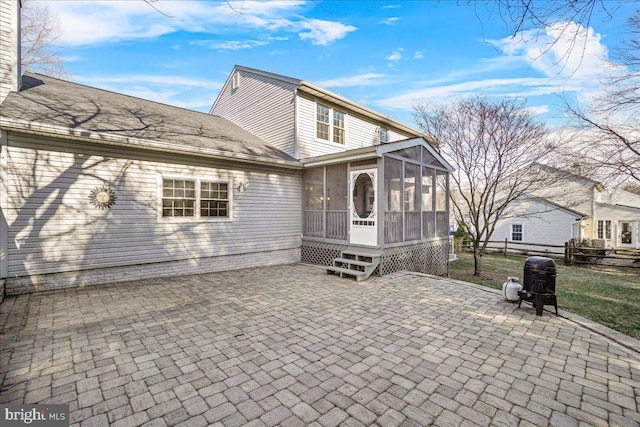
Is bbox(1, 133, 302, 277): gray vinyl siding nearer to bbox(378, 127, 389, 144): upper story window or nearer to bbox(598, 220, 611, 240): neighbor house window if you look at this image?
bbox(378, 127, 389, 144): upper story window

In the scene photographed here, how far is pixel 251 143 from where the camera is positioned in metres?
10.4

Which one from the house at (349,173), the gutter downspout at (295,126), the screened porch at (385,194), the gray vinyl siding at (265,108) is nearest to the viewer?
the screened porch at (385,194)

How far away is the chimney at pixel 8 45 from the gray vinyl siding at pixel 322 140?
7.48 meters

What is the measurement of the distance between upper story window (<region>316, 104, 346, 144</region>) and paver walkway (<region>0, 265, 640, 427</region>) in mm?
7592

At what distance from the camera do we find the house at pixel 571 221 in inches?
741

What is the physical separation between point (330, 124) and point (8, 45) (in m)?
9.22

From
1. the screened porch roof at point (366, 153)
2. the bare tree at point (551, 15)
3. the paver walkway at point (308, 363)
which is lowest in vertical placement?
the paver walkway at point (308, 363)

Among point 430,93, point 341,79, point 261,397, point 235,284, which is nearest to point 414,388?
point 261,397

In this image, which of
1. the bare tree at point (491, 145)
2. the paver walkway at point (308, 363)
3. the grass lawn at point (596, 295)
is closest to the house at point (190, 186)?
the bare tree at point (491, 145)

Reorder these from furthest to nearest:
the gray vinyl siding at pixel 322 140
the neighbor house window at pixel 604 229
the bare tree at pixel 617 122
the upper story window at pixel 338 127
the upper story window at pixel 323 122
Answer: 1. the neighbor house window at pixel 604 229
2. the upper story window at pixel 338 127
3. the upper story window at pixel 323 122
4. the gray vinyl siding at pixel 322 140
5. the bare tree at pixel 617 122

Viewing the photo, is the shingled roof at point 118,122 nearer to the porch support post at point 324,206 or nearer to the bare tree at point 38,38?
the porch support post at point 324,206

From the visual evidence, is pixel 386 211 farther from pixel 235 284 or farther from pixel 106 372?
pixel 106 372

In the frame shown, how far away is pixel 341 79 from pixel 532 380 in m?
14.7

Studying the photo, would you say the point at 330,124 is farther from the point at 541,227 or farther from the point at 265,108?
the point at 541,227
